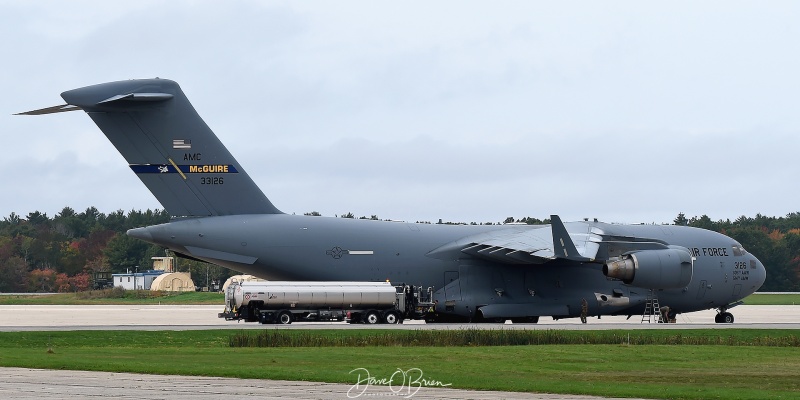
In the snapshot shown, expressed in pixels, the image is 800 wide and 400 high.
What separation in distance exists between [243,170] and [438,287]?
26.4ft

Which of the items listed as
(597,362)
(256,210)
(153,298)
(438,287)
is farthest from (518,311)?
(153,298)

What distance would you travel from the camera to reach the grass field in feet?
64.8

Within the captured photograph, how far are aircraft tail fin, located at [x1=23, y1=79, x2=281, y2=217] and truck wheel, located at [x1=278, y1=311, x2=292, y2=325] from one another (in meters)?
3.88

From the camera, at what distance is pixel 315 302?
1599 inches

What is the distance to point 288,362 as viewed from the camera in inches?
952

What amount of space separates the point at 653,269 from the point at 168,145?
56.1 feet

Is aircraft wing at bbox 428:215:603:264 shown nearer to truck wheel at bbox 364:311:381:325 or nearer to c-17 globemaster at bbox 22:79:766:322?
c-17 globemaster at bbox 22:79:766:322

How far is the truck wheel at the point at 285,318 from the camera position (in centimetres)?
4044

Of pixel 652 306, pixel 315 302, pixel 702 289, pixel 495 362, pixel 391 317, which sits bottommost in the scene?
pixel 495 362

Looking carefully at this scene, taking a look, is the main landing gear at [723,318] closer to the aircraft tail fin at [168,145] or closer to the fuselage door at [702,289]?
the fuselage door at [702,289]

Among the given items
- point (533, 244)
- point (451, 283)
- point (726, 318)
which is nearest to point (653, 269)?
point (533, 244)

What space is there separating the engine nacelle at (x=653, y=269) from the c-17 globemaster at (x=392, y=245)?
0.05m

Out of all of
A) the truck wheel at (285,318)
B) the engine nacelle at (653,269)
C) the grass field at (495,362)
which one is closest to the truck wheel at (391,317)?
the truck wheel at (285,318)

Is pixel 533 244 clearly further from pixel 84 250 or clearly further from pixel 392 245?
pixel 84 250
